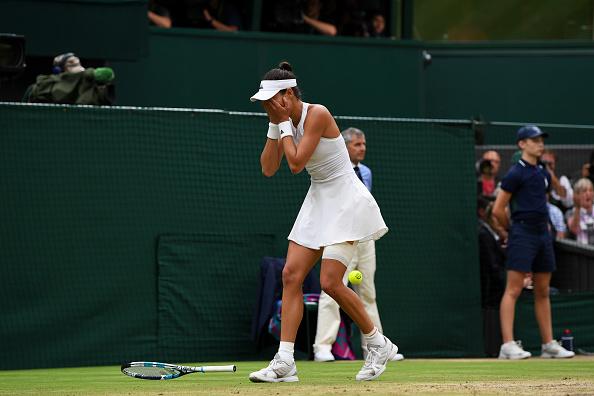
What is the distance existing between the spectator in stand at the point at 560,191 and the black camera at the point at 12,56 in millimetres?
5961

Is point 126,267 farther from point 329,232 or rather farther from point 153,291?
point 329,232

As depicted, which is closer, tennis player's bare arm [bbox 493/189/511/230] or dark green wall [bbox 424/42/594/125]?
tennis player's bare arm [bbox 493/189/511/230]

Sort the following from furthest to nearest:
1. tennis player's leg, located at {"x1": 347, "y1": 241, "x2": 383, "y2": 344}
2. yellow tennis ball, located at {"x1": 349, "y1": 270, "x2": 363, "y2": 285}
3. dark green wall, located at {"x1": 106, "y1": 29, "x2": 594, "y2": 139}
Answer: dark green wall, located at {"x1": 106, "y1": 29, "x2": 594, "y2": 139}
tennis player's leg, located at {"x1": 347, "y1": 241, "x2": 383, "y2": 344}
yellow tennis ball, located at {"x1": 349, "y1": 270, "x2": 363, "y2": 285}

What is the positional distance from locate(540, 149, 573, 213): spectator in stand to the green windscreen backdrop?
1.43 metres

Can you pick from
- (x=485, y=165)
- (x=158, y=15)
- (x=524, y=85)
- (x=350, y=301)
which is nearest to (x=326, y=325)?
(x=350, y=301)

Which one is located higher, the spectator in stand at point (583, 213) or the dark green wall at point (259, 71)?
the dark green wall at point (259, 71)

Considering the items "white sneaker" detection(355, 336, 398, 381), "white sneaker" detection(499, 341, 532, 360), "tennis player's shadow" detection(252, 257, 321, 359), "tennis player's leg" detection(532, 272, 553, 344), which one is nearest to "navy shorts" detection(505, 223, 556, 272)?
"tennis player's leg" detection(532, 272, 553, 344)

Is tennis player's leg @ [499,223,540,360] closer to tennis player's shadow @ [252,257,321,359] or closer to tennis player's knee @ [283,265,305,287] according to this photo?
tennis player's shadow @ [252,257,321,359]

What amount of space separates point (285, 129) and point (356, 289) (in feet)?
13.3

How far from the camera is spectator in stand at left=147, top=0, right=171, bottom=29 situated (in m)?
15.7

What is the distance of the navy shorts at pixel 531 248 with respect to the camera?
12.2 meters

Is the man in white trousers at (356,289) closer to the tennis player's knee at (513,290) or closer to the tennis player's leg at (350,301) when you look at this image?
the tennis player's knee at (513,290)

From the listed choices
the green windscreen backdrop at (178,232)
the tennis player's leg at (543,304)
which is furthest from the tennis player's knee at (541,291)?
the green windscreen backdrop at (178,232)

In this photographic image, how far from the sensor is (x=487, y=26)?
18703 millimetres
